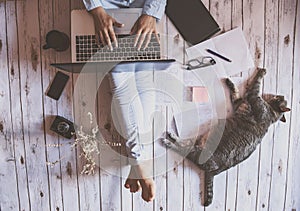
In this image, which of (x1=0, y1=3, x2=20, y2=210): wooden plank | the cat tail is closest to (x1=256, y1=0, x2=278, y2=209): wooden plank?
the cat tail

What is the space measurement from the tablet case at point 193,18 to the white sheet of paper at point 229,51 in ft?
0.13

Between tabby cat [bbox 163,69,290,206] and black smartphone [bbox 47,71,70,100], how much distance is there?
0.52m

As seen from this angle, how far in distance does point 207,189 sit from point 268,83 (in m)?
0.57

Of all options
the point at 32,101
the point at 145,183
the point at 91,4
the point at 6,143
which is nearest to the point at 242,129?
the point at 145,183

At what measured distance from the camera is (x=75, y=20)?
145 cm

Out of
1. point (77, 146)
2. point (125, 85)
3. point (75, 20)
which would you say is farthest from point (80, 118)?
point (75, 20)

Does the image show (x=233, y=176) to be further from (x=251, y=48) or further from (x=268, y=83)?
(x=251, y=48)

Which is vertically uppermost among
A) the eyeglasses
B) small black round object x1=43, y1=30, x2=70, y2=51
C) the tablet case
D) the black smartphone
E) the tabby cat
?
the tablet case

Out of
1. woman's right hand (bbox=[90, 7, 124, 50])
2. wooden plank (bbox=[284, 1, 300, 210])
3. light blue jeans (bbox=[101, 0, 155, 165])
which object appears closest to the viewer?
woman's right hand (bbox=[90, 7, 124, 50])

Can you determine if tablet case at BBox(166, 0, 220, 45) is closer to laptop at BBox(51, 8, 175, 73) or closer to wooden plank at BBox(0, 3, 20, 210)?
laptop at BBox(51, 8, 175, 73)

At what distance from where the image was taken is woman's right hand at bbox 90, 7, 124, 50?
4.47ft

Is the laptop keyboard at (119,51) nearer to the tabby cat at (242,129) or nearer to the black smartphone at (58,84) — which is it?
the black smartphone at (58,84)

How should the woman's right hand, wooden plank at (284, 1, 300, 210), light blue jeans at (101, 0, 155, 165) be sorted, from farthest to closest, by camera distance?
wooden plank at (284, 1, 300, 210)
light blue jeans at (101, 0, 155, 165)
the woman's right hand

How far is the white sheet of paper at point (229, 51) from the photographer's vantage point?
61.6 inches
